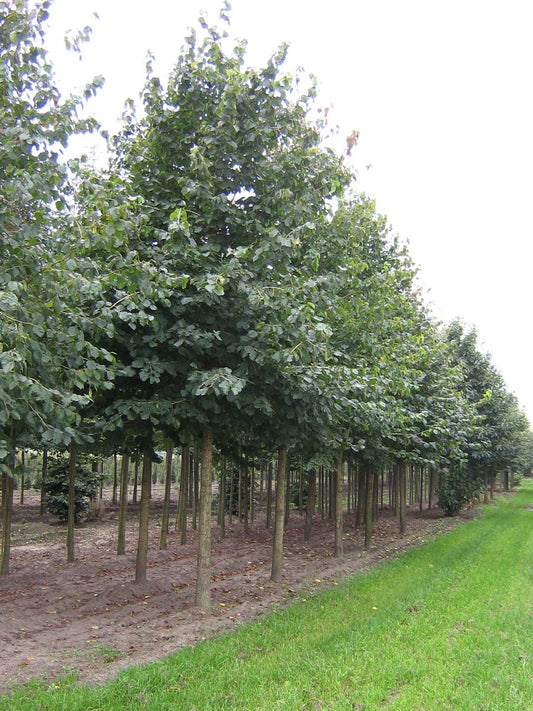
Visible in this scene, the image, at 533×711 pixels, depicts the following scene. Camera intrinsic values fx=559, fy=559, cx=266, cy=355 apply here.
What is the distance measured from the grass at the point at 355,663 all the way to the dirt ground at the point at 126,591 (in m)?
0.51

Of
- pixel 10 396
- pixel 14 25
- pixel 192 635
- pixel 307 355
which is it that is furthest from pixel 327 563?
pixel 14 25

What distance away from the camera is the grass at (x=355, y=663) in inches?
186

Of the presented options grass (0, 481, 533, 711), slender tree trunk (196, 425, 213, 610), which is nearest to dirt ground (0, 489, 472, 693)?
slender tree trunk (196, 425, 213, 610)

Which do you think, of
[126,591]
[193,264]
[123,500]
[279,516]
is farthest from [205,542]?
[123,500]

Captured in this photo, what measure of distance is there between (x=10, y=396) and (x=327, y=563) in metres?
9.74

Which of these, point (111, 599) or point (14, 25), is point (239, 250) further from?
point (111, 599)

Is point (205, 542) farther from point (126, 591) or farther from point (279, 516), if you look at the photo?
point (279, 516)

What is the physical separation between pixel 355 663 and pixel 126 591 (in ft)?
15.4

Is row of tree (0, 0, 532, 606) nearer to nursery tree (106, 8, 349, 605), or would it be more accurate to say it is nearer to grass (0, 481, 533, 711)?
nursery tree (106, 8, 349, 605)

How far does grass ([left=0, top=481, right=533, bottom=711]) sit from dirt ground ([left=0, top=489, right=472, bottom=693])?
512 mm

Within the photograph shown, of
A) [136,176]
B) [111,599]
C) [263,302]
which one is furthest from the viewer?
[111,599]

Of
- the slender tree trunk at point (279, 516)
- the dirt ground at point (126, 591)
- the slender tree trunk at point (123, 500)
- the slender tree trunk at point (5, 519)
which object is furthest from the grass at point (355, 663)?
the slender tree trunk at point (5, 519)

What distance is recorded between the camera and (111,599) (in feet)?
28.3

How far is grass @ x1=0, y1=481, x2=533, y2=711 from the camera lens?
473 centimetres
